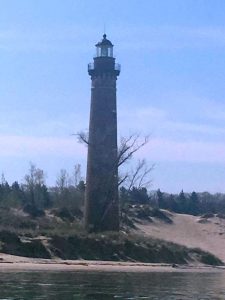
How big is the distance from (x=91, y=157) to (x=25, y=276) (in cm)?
2701

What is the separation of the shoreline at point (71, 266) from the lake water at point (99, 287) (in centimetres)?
270

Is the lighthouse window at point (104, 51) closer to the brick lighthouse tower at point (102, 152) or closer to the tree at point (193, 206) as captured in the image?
the brick lighthouse tower at point (102, 152)

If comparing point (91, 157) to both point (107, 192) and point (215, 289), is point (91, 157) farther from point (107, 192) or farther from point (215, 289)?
point (215, 289)

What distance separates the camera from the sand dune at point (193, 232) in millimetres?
76562

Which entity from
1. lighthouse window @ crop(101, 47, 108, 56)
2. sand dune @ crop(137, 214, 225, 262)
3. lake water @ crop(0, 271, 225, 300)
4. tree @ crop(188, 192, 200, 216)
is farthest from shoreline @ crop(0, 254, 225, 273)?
tree @ crop(188, 192, 200, 216)

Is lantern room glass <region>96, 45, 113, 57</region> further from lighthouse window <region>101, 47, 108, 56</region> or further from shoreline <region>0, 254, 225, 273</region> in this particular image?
shoreline <region>0, 254, 225, 273</region>

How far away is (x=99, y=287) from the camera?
111 feet

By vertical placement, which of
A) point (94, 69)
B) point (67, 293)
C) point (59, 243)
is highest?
point (94, 69)

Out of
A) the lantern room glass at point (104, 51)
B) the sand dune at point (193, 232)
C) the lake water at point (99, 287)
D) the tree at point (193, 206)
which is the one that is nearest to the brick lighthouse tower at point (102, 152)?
the lantern room glass at point (104, 51)

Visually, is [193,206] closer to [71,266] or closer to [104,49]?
[104,49]

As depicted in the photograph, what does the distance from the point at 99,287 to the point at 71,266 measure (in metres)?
14.0

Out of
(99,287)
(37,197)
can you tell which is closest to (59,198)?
(37,197)

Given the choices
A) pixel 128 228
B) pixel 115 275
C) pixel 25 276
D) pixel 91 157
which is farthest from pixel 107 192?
pixel 25 276

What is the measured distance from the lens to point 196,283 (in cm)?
4016
